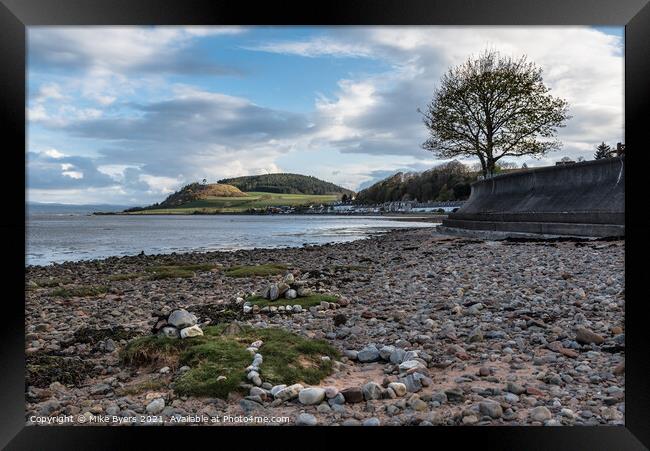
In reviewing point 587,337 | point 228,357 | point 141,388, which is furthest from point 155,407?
point 587,337

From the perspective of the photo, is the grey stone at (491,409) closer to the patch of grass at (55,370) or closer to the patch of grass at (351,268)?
the patch of grass at (55,370)

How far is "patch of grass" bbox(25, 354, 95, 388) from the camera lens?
498cm

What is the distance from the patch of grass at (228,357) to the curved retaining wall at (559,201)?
12067mm

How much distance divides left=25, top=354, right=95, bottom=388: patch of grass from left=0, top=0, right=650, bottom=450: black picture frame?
1.50 m

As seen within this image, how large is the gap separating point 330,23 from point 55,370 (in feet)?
16.1

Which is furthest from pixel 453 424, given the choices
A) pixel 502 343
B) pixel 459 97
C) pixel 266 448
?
pixel 459 97

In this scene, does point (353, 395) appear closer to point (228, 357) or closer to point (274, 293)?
point (228, 357)

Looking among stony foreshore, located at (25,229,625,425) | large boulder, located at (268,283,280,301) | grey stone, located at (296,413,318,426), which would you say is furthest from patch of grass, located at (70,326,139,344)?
grey stone, located at (296,413,318,426)

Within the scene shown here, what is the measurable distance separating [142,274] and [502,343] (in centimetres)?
1477

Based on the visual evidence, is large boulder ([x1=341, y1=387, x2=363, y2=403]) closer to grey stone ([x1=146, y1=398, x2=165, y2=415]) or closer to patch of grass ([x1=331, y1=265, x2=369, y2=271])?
grey stone ([x1=146, y1=398, x2=165, y2=415])

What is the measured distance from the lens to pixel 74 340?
683 centimetres

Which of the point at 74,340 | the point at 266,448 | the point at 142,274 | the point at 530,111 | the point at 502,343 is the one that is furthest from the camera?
the point at 530,111

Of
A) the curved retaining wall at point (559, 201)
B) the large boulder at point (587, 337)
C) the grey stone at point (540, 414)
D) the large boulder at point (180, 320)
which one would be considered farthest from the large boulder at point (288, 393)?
the curved retaining wall at point (559, 201)
